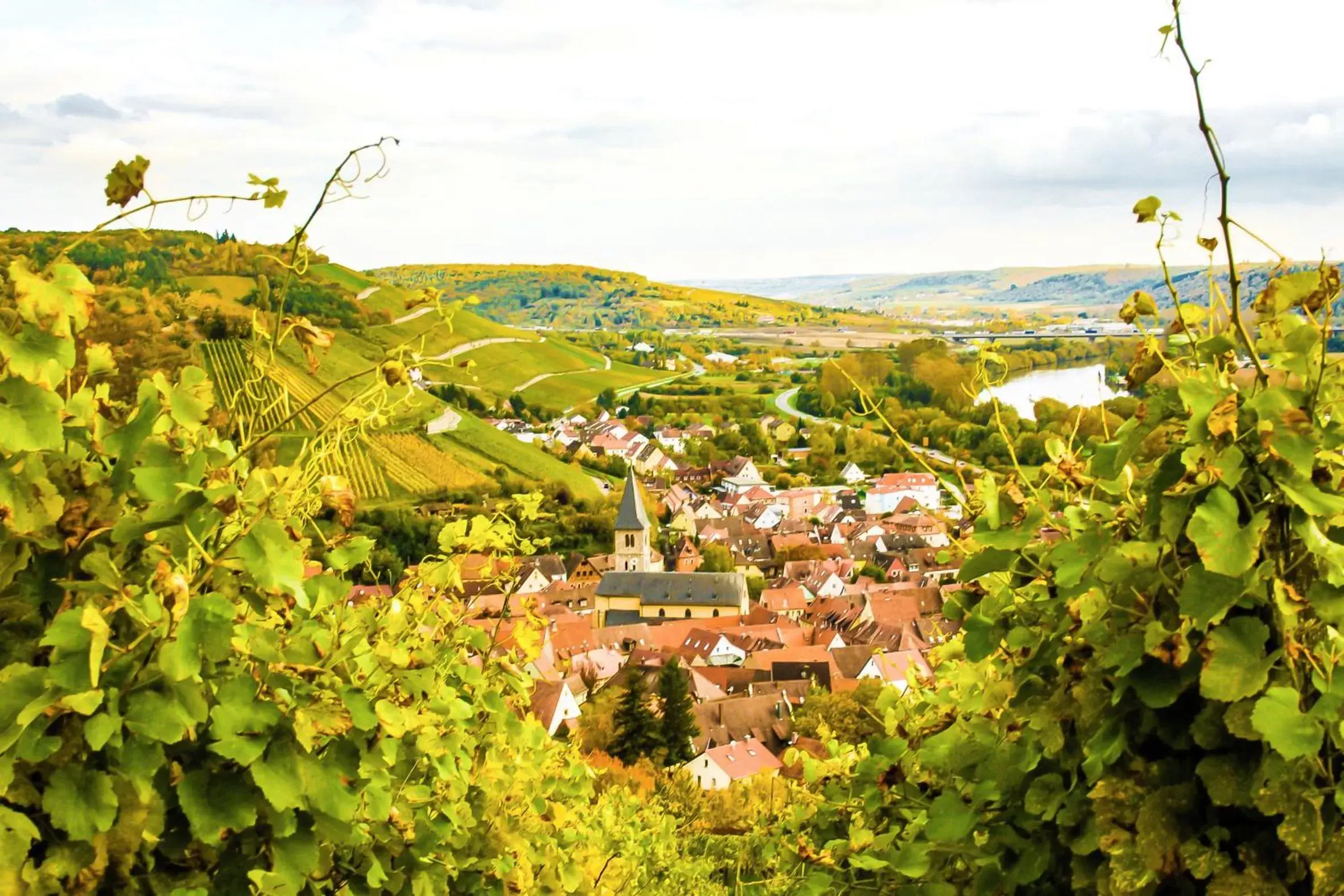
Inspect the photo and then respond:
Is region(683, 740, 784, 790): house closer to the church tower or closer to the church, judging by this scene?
the church

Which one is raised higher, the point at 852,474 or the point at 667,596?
the point at 852,474

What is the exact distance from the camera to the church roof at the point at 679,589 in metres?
47.2

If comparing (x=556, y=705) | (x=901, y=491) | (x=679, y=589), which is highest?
(x=556, y=705)

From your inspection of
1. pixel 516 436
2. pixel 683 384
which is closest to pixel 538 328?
pixel 683 384

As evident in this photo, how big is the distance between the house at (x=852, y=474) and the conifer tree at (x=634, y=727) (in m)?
52.5

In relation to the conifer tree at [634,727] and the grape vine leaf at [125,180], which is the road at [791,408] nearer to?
the conifer tree at [634,727]

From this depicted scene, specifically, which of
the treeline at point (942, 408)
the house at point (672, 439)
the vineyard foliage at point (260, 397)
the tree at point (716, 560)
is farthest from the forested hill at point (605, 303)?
the vineyard foliage at point (260, 397)

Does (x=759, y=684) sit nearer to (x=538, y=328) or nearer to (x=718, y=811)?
(x=718, y=811)

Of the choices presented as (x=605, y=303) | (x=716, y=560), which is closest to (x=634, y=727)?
(x=716, y=560)

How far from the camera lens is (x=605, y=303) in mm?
156625

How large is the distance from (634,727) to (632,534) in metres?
25.5

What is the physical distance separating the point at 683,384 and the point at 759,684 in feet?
244

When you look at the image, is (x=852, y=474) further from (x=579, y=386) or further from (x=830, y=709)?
(x=830, y=709)

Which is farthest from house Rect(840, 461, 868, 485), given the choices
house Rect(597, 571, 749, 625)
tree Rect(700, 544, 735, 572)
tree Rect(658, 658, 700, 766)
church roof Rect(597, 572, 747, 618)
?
tree Rect(658, 658, 700, 766)
